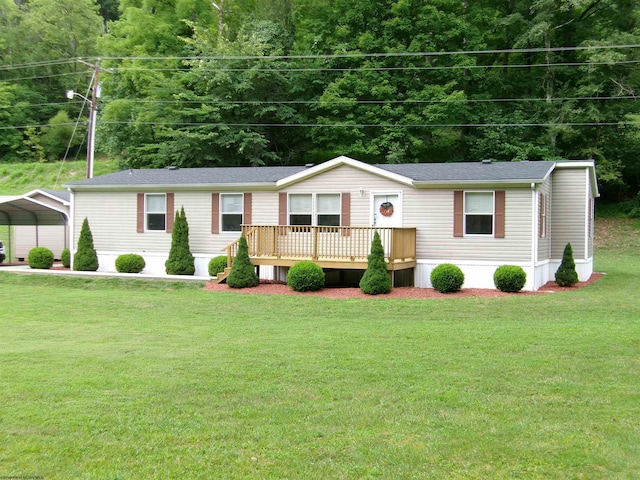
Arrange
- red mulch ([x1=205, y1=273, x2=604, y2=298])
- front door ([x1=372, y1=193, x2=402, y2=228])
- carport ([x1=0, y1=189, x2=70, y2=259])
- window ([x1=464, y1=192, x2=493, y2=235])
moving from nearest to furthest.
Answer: red mulch ([x1=205, y1=273, x2=604, y2=298]) < window ([x1=464, y1=192, x2=493, y2=235]) < front door ([x1=372, y1=193, x2=402, y2=228]) < carport ([x1=0, y1=189, x2=70, y2=259])

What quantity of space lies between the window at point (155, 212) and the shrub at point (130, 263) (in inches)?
42.8

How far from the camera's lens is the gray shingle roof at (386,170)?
16.4 m

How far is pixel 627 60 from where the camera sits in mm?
30672

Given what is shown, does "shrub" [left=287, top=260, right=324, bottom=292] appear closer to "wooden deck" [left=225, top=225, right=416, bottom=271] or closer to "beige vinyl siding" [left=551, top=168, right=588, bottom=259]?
"wooden deck" [left=225, top=225, right=416, bottom=271]

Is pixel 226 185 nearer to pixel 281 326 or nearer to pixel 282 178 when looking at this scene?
pixel 282 178

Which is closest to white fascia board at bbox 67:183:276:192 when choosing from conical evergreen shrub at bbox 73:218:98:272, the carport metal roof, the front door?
conical evergreen shrub at bbox 73:218:98:272

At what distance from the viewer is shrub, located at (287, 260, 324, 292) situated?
51.5 ft

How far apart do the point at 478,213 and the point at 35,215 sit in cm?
1685

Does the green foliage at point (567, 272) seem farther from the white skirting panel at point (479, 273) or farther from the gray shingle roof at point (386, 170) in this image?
the gray shingle roof at point (386, 170)

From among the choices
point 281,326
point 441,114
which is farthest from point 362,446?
point 441,114

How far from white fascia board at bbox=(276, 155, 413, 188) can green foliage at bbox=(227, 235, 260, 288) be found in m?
2.46

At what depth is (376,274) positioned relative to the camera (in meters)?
15.1

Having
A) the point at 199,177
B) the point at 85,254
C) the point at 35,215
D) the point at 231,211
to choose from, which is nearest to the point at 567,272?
the point at 231,211

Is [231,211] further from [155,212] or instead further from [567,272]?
[567,272]
